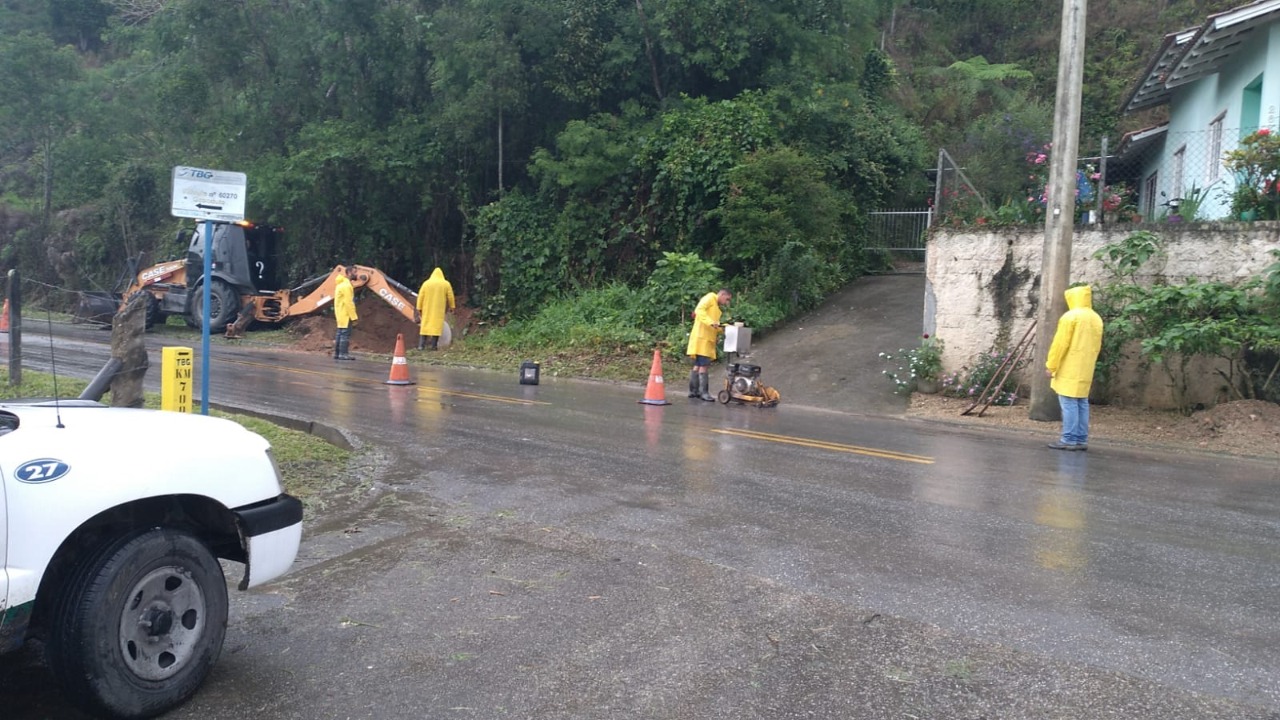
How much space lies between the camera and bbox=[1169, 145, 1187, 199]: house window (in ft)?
60.7

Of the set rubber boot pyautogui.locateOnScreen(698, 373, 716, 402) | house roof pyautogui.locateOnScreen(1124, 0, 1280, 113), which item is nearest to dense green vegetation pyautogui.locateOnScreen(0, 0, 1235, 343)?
house roof pyautogui.locateOnScreen(1124, 0, 1280, 113)

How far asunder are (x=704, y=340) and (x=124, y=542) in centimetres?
1210

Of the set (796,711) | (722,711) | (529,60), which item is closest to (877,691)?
(796,711)

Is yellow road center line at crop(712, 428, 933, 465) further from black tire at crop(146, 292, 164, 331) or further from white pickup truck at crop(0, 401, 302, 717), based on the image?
black tire at crop(146, 292, 164, 331)

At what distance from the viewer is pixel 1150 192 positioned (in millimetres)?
22844

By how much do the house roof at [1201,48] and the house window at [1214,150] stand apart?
0.99 m

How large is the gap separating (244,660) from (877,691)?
2.94 m

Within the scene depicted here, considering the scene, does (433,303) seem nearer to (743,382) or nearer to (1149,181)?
(743,382)

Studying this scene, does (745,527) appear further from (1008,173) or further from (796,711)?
(1008,173)

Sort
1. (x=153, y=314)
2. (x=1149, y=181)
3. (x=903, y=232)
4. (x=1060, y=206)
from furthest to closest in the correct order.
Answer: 1. (x=153, y=314)
2. (x=903, y=232)
3. (x=1149, y=181)
4. (x=1060, y=206)

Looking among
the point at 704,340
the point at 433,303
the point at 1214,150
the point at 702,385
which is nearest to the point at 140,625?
the point at 704,340

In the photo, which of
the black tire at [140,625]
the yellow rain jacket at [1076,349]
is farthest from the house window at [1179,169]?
the black tire at [140,625]

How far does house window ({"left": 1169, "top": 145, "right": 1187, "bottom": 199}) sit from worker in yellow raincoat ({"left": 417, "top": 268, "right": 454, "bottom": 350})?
49.8 ft

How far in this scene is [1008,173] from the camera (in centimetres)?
2366
